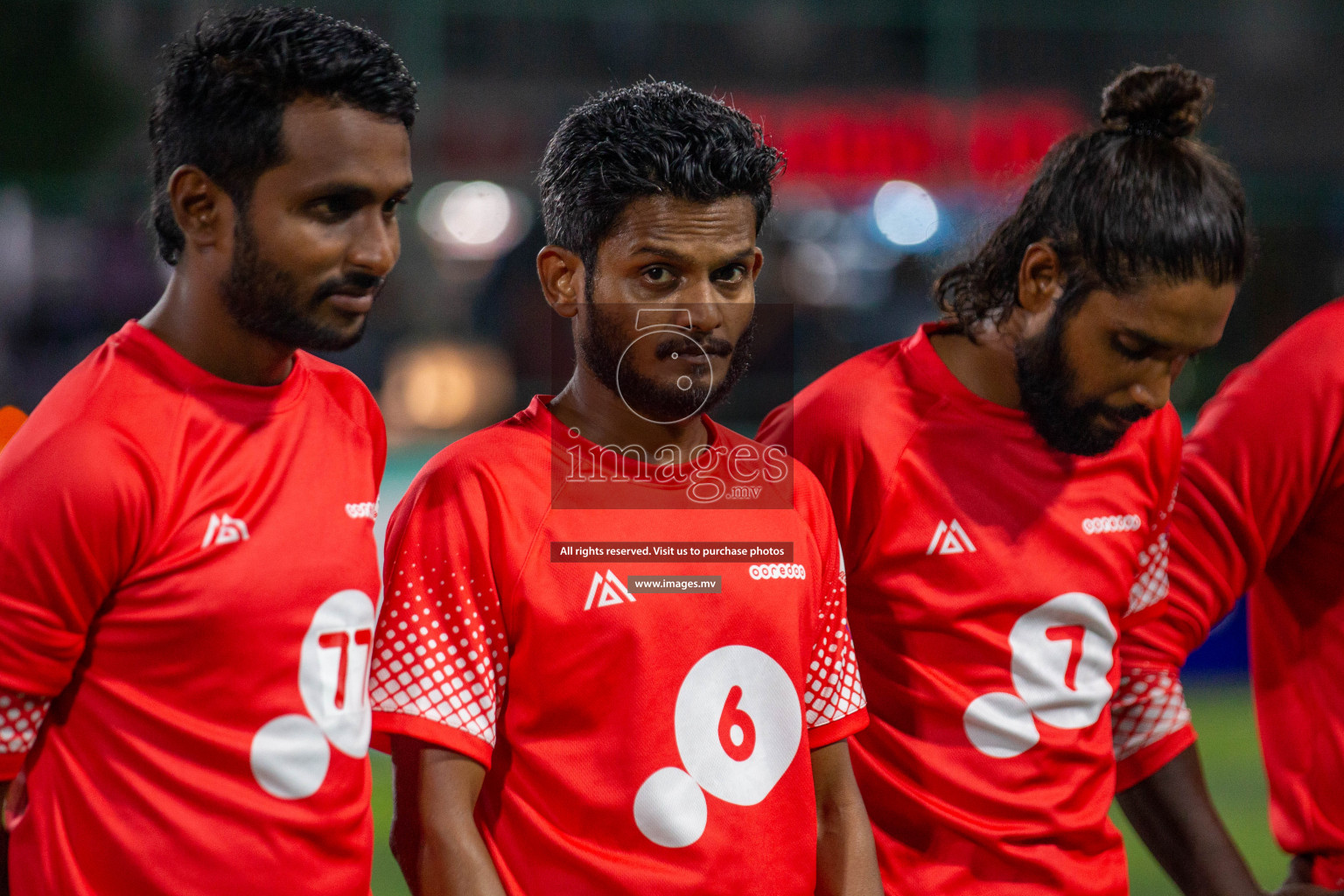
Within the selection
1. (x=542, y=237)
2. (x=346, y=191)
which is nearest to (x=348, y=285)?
(x=346, y=191)

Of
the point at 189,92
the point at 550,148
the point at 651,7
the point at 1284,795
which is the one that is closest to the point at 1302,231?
the point at 651,7

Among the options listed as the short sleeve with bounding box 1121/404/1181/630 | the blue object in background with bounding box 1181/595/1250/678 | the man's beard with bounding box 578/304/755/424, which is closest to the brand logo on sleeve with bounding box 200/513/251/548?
the man's beard with bounding box 578/304/755/424

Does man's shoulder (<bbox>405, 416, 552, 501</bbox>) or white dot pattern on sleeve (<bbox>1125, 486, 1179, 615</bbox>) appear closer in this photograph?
man's shoulder (<bbox>405, 416, 552, 501</bbox>)

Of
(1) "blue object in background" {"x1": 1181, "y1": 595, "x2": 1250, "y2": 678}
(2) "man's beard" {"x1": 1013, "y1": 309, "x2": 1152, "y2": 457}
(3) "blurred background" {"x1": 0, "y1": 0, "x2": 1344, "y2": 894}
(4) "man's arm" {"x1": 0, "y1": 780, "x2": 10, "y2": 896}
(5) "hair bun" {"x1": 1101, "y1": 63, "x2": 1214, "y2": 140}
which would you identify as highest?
(5) "hair bun" {"x1": 1101, "y1": 63, "x2": 1214, "y2": 140}

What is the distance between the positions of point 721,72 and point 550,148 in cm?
1272

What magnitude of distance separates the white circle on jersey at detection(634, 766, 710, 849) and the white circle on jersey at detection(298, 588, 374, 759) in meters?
0.39

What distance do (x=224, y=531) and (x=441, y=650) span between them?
0.32 meters

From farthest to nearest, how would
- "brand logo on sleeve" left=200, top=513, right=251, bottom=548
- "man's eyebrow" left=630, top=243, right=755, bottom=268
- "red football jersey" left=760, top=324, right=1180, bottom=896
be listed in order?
"red football jersey" left=760, top=324, right=1180, bottom=896 → "man's eyebrow" left=630, top=243, right=755, bottom=268 → "brand logo on sleeve" left=200, top=513, right=251, bottom=548

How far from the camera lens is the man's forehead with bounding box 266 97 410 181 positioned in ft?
5.80

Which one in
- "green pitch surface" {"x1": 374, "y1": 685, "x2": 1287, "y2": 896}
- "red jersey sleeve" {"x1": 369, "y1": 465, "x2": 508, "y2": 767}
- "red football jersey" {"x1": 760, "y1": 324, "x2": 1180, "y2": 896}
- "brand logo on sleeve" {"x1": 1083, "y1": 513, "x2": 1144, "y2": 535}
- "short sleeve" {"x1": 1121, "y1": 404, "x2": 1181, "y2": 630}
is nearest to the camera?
"red jersey sleeve" {"x1": 369, "y1": 465, "x2": 508, "y2": 767}

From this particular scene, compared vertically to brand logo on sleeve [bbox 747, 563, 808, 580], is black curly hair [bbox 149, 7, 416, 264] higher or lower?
higher

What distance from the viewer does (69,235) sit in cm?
741

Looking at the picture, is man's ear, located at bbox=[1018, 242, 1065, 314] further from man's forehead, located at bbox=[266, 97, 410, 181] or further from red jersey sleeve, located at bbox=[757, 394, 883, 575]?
man's forehead, located at bbox=[266, 97, 410, 181]

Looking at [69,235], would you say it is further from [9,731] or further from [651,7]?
[9,731]
